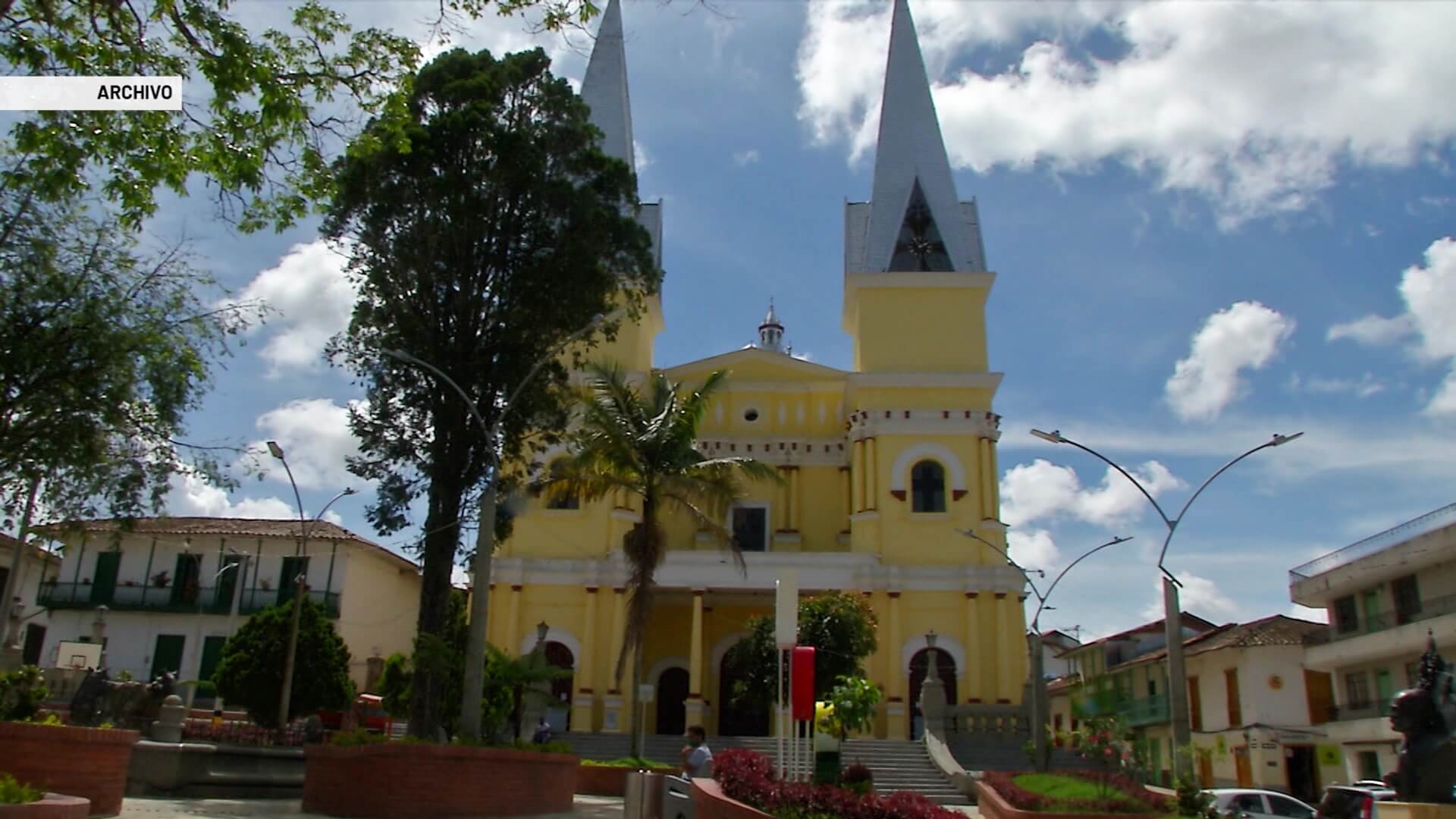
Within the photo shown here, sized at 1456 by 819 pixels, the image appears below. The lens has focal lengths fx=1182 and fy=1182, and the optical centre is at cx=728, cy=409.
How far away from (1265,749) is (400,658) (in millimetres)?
24492

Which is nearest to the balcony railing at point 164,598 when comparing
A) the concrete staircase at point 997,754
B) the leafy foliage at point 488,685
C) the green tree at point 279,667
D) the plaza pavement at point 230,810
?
the green tree at point 279,667

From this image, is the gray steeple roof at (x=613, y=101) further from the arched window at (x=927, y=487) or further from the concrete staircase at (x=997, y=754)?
the concrete staircase at (x=997, y=754)

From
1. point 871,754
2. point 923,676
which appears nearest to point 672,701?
point 923,676

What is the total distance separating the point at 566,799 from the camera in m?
17.8

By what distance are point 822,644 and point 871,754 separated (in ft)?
9.65

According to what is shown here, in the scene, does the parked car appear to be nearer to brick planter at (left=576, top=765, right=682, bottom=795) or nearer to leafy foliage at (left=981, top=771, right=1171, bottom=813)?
leafy foliage at (left=981, top=771, right=1171, bottom=813)

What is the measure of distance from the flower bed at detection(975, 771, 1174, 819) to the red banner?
487cm

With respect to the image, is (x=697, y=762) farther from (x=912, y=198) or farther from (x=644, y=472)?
(x=912, y=198)

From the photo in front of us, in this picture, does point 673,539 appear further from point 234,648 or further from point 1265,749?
point 1265,749

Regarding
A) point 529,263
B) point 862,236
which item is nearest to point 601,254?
point 529,263

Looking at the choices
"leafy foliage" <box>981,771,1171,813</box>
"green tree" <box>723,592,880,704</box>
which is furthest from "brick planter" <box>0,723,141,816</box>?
"green tree" <box>723,592,880,704</box>

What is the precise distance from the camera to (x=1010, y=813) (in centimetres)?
1731

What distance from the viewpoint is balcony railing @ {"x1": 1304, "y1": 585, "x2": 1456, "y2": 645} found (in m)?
29.1

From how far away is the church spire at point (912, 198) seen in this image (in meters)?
38.2
